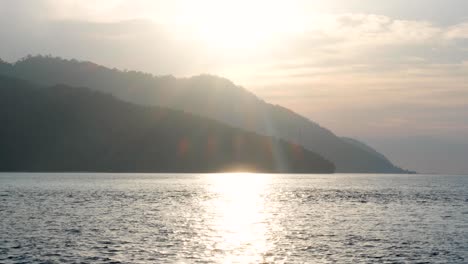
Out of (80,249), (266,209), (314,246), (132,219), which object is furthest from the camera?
(266,209)

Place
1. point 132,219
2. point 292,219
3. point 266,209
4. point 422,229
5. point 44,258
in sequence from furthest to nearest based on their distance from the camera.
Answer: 1. point 266,209
2. point 292,219
3. point 132,219
4. point 422,229
5. point 44,258

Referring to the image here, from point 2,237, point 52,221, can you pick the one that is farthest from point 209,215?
point 2,237

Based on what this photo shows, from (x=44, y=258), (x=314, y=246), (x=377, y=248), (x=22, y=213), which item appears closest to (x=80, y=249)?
(x=44, y=258)

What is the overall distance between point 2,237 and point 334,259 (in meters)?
44.9

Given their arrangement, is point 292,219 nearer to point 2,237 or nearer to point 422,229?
point 422,229

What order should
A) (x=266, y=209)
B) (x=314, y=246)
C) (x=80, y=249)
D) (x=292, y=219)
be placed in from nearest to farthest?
(x=80, y=249), (x=314, y=246), (x=292, y=219), (x=266, y=209)

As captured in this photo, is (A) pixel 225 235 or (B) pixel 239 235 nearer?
(B) pixel 239 235

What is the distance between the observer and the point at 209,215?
132 m

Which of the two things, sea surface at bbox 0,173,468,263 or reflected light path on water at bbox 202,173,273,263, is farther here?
reflected light path on water at bbox 202,173,273,263

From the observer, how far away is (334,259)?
234 feet

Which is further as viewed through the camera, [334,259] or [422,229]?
[422,229]

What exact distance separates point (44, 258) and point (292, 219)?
64.8 m

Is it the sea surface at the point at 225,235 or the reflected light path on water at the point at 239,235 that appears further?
the reflected light path on water at the point at 239,235

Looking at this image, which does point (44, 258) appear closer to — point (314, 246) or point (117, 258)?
point (117, 258)
